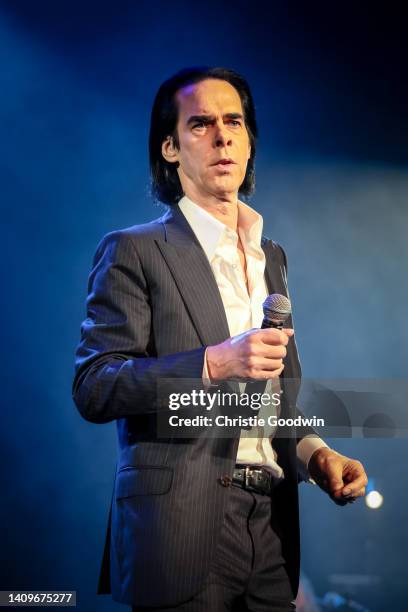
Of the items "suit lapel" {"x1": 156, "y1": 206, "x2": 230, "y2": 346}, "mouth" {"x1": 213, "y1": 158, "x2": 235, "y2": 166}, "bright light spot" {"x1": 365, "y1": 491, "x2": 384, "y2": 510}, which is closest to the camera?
"suit lapel" {"x1": 156, "y1": 206, "x2": 230, "y2": 346}

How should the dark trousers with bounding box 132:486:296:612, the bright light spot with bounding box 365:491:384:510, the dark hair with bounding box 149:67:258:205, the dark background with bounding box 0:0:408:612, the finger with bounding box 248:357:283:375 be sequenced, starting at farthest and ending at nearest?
1. the bright light spot with bounding box 365:491:384:510
2. the dark background with bounding box 0:0:408:612
3. the dark hair with bounding box 149:67:258:205
4. the dark trousers with bounding box 132:486:296:612
5. the finger with bounding box 248:357:283:375

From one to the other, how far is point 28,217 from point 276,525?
97.0 inches

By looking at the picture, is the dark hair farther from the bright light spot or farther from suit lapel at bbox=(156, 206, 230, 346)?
the bright light spot

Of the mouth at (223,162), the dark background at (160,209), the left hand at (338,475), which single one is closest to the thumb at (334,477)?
the left hand at (338,475)

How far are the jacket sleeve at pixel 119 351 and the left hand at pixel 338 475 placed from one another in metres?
0.50

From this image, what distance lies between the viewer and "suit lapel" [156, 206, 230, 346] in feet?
4.80

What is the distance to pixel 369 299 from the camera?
152 inches

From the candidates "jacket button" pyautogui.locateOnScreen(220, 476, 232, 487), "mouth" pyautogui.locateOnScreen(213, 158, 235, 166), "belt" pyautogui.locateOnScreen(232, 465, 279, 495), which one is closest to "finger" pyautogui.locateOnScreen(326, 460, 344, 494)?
"belt" pyautogui.locateOnScreen(232, 465, 279, 495)

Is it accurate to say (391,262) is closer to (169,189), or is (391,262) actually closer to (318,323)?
(318,323)

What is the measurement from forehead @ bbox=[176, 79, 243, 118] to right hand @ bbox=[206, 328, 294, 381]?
2.77 ft

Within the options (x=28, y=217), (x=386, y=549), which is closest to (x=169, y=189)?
(x=28, y=217)

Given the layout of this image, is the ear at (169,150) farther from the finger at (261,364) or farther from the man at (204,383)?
the finger at (261,364)

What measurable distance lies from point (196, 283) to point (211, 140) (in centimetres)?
50

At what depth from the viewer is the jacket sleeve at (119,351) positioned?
4.34 feet
